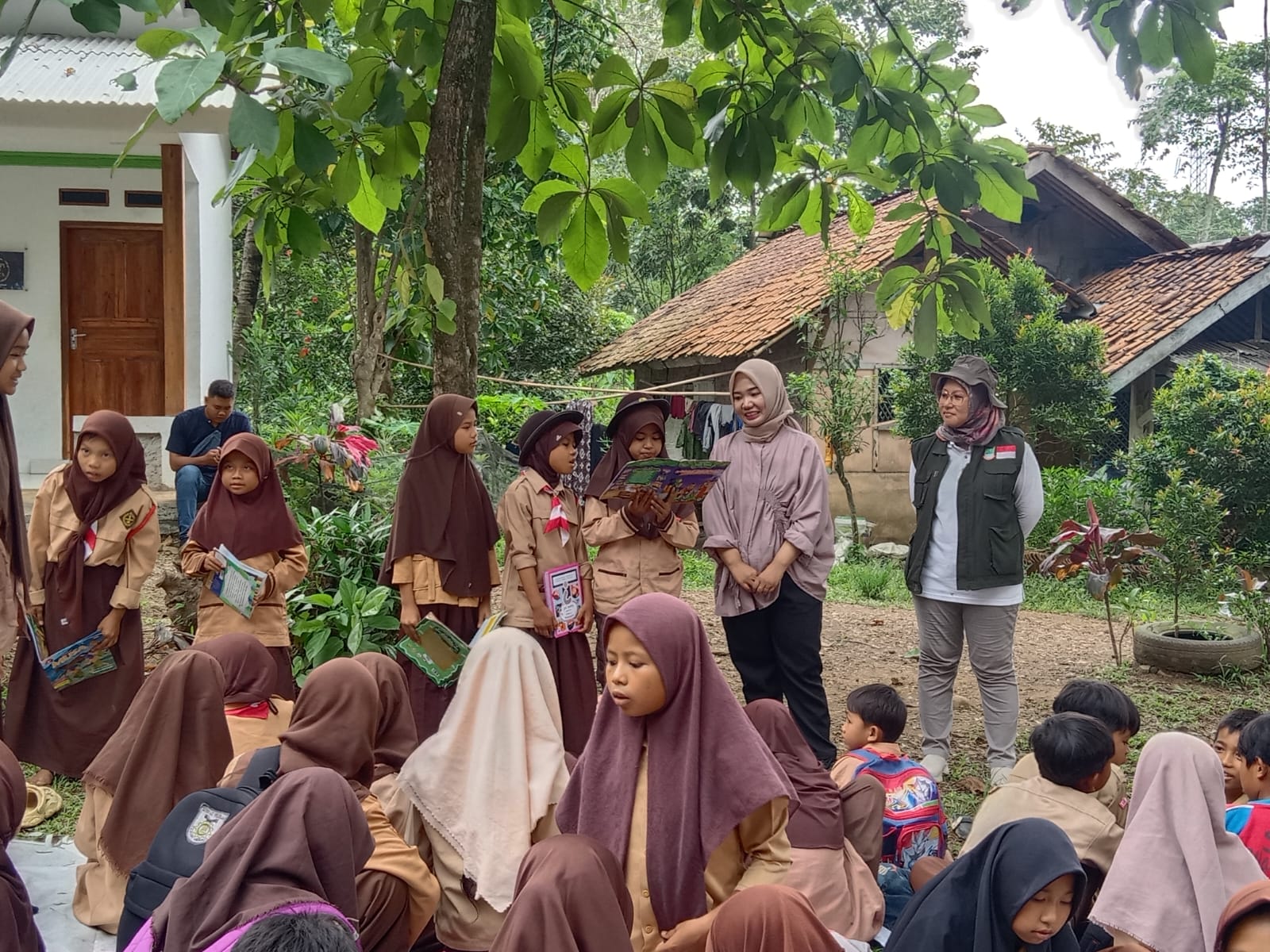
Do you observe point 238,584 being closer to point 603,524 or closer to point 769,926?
point 603,524

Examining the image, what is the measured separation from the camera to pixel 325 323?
14000mm

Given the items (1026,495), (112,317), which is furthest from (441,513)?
(112,317)

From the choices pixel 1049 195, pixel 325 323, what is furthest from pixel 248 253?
pixel 1049 195

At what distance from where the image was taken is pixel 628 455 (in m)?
4.71

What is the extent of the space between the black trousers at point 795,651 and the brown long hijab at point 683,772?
2005mm

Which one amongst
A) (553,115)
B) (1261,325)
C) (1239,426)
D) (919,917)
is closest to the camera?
(919,917)

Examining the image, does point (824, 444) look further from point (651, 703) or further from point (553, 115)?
point (651, 703)

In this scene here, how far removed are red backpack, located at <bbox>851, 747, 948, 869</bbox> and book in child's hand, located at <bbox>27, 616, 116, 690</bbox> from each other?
3.13m

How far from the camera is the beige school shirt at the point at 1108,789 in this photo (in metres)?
3.20

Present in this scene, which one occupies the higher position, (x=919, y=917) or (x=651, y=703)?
(x=651, y=703)

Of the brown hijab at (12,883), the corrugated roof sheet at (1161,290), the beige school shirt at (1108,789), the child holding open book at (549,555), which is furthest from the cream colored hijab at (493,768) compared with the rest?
the corrugated roof sheet at (1161,290)

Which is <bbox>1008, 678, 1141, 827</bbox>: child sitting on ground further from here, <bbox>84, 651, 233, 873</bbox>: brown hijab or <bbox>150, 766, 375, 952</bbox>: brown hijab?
<bbox>84, 651, 233, 873</bbox>: brown hijab

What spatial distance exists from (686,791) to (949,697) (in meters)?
2.64

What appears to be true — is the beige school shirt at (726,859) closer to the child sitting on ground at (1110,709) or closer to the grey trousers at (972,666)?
the child sitting on ground at (1110,709)
